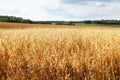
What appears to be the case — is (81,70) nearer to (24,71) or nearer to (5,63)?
(24,71)

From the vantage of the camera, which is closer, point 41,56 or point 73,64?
point 73,64

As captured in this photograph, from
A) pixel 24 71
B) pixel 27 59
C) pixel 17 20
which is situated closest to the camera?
pixel 24 71

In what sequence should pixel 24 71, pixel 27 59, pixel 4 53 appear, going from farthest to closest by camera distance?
pixel 4 53, pixel 27 59, pixel 24 71

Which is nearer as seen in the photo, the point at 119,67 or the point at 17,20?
the point at 119,67

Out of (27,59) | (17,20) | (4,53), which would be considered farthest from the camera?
(17,20)

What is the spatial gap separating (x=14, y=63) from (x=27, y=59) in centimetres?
28

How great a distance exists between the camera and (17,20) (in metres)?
70.1

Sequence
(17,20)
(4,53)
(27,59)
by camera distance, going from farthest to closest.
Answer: (17,20) → (4,53) → (27,59)

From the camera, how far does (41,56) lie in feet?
19.5

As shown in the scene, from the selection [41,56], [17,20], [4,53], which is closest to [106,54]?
[41,56]

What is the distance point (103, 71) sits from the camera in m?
5.38

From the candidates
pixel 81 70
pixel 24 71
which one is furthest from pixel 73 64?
pixel 24 71

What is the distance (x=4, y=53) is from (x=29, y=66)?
101 centimetres

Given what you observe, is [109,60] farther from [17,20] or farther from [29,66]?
[17,20]
